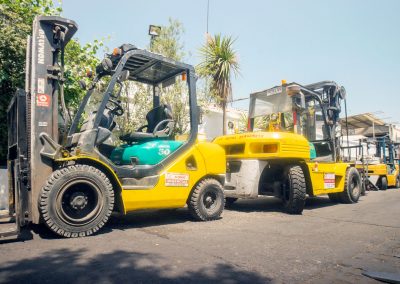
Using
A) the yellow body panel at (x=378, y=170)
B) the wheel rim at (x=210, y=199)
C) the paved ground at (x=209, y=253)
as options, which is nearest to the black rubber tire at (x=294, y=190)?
the paved ground at (x=209, y=253)

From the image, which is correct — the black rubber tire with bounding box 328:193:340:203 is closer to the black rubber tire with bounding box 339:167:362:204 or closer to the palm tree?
the black rubber tire with bounding box 339:167:362:204

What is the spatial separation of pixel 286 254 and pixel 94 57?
9036 millimetres

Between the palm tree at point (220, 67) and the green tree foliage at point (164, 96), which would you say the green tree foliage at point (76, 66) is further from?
the palm tree at point (220, 67)

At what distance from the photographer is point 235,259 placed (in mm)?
3428

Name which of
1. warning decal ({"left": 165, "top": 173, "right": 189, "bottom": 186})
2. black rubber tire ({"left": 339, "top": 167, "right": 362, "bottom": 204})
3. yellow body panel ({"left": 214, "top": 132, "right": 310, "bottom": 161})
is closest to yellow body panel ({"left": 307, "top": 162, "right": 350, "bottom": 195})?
black rubber tire ({"left": 339, "top": 167, "right": 362, "bottom": 204})

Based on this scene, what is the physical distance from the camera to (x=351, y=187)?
8836 mm

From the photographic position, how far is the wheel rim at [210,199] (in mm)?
5910

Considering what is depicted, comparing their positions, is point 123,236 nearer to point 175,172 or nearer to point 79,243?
point 79,243

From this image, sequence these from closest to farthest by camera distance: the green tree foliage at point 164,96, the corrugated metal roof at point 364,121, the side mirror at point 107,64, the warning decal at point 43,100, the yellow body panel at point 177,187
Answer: the warning decal at point 43,100 < the side mirror at point 107,64 < the yellow body panel at point 177,187 < the green tree foliage at point 164,96 < the corrugated metal roof at point 364,121

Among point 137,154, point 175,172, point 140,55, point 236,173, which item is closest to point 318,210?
point 236,173

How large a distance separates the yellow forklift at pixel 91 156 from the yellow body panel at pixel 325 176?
8.42 ft

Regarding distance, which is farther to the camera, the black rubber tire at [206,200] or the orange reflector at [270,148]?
the orange reflector at [270,148]

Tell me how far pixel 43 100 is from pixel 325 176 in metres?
6.40

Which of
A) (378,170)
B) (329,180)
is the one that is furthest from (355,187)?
(378,170)
